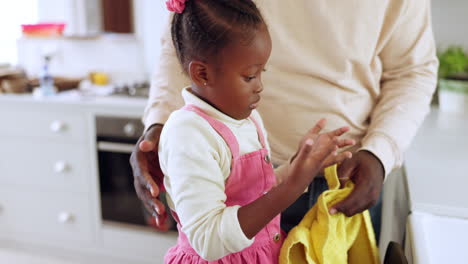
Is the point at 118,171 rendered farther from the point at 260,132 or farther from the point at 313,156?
the point at 313,156

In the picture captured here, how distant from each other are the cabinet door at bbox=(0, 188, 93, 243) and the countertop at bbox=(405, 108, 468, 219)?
1789mm

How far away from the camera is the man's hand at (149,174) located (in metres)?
0.90

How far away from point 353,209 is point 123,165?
1.72 meters

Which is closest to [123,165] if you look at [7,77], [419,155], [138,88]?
[138,88]

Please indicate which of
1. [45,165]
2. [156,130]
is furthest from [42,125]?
[156,130]

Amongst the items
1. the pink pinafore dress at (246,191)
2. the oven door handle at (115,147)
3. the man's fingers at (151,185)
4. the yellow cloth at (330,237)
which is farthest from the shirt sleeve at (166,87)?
the oven door handle at (115,147)

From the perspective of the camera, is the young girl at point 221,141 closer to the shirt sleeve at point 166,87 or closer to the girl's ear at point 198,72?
the girl's ear at point 198,72

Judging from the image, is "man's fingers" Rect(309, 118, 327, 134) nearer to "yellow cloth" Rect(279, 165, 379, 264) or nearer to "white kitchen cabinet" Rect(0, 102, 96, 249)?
"yellow cloth" Rect(279, 165, 379, 264)

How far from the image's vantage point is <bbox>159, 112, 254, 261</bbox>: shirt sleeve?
0.72 m

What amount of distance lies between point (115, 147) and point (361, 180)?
169cm

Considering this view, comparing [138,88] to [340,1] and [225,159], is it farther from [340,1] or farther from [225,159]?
[225,159]

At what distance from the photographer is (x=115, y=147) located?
2.39 meters

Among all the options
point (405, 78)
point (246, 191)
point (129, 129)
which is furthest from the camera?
point (129, 129)

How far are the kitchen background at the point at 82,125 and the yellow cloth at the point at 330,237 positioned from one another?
1081mm
